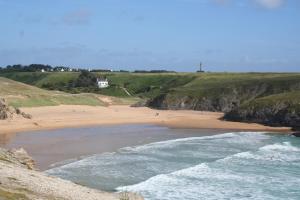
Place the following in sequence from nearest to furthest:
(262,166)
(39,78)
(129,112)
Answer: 1. (262,166)
2. (129,112)
3. (39,78)

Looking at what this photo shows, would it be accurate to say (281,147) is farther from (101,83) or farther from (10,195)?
(101,83)

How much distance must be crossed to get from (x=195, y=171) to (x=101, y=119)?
1610 inches

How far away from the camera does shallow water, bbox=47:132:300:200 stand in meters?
28.6

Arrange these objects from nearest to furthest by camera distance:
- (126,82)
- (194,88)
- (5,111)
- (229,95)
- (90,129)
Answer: (5,111), (90,129), (229,95), (194,88), (126,82)

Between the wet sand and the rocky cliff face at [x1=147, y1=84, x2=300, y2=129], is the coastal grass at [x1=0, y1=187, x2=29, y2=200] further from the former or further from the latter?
the rocky cliff face at [x1=147, y1=84, x2=300, y2=129]

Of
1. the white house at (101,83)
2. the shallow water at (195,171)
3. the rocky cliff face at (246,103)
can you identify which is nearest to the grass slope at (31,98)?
the rocky cliff face at (246,103)

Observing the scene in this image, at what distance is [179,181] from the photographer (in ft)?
102

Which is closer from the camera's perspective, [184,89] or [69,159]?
[69,159]

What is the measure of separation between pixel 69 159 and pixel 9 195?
64.5 ft

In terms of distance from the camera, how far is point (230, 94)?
95.7 m

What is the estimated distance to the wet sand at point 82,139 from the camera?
41.2 meters

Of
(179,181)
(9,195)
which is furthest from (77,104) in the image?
(9,195)

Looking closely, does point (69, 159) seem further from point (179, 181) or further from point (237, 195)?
point (237, 195)

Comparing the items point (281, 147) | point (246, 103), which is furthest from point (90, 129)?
point (246, 103)
